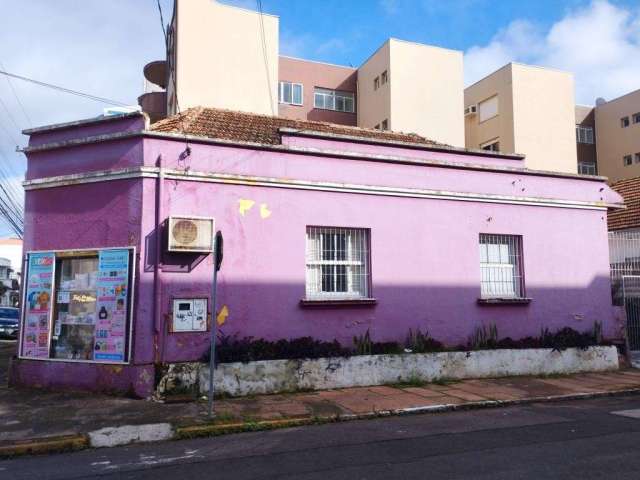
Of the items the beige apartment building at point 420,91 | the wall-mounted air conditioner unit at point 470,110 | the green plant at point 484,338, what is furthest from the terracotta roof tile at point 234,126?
the wall-mounted air conditioner unit at point 470,110

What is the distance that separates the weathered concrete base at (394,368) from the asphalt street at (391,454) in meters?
2.10

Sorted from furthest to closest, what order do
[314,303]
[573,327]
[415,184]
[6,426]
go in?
[573,327]
[415,184]
[314,303]
[6,426]

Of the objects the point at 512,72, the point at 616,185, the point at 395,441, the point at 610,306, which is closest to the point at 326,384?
the point at 395,441

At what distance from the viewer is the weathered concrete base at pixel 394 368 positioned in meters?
9.38

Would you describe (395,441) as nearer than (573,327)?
Yes

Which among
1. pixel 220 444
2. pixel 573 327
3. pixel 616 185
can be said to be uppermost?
pixel 616 185

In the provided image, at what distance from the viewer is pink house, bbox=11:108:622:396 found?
→ 30.6 ft

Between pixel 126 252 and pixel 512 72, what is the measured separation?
1009 inches

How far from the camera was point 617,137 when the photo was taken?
115 ft

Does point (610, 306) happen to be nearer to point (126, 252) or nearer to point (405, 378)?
point (405, 378)

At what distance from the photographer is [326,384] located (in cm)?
988

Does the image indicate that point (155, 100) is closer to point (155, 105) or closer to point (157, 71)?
point (155, 105)

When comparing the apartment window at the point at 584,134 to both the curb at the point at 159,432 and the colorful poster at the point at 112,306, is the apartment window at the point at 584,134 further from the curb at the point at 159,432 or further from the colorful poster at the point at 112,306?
the colorful poster at the point at 112,306

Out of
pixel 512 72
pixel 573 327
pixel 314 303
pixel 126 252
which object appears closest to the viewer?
pixel 126 252
